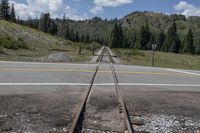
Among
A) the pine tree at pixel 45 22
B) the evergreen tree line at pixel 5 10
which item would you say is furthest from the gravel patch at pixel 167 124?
the pine tree at pixel 45 22

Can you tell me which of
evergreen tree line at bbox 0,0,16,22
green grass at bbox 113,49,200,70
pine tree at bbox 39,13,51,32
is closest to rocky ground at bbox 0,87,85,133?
green grass at bbox 113,49,200,70

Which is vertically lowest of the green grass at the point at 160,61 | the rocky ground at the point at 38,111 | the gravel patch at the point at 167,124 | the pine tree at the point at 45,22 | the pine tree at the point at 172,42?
the green grass at the point at 160,61

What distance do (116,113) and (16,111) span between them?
224 centimetres

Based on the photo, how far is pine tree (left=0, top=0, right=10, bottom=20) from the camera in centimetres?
10569

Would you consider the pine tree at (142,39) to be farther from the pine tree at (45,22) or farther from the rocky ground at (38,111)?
the rocky ground at (38,111)

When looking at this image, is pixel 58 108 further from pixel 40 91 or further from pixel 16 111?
pixel 40 91

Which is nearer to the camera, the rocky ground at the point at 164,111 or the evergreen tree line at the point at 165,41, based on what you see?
the rocky ground at the point at 164,111

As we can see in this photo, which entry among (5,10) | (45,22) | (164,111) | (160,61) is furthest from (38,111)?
(45,22)

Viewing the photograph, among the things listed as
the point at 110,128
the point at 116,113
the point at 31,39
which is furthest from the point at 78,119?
the point at 31,39

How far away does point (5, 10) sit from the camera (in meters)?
108

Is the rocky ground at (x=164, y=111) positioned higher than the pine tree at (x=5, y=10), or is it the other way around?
the pine tree at (x=5, y=10)

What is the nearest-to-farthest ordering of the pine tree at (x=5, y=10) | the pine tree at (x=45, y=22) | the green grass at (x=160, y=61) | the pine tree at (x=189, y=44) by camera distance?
the green grass at (x=160, y=61) < the pine tree at (x=5, y=10) < the pine tree at (x=189, y=44) < the pine tree at (x=45, y=22)

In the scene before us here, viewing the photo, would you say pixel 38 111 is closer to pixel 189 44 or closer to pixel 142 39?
pixel 189 44

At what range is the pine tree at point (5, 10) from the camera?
347 ft
